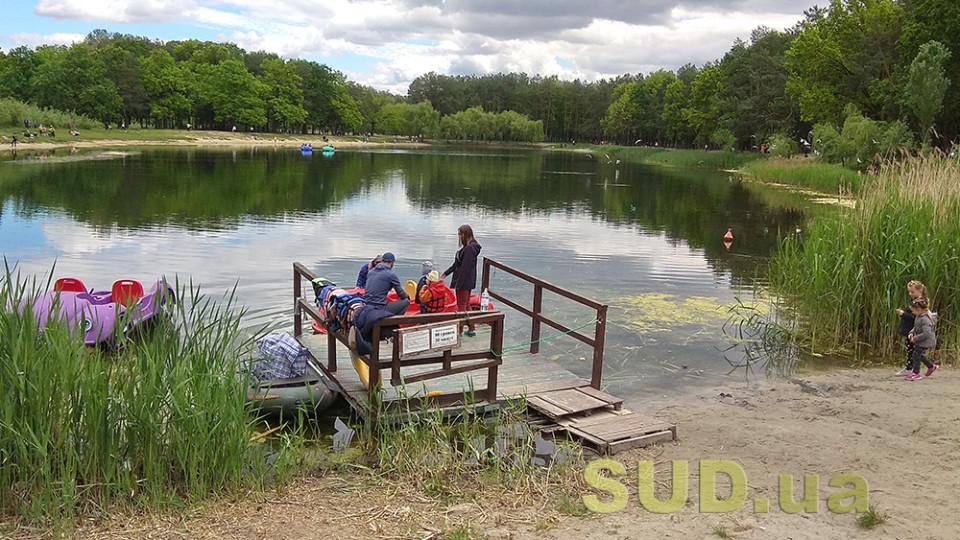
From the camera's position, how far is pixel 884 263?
37.3ft

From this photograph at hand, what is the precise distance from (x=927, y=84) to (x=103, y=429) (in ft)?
147

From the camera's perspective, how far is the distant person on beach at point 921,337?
31.6 feet

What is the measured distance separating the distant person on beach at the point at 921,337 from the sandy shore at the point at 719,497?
1.10 meters

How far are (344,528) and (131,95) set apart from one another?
96.4 m

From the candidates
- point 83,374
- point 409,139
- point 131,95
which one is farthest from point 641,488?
point 409,139

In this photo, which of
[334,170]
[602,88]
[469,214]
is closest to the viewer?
[469,214]

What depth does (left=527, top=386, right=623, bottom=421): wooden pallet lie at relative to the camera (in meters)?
8.24

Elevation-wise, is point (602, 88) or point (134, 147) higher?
point (602, 88)

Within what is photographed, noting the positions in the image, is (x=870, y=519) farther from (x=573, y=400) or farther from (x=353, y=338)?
(x=353, y=338)

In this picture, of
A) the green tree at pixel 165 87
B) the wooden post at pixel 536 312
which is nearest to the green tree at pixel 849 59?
the wooden post at pixel 536 312

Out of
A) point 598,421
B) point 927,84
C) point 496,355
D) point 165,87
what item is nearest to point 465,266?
point 496,355

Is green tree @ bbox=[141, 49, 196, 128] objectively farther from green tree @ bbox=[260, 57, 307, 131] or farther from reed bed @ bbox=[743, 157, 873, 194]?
reed bed @ bbox=[743, 157, 873, 194]

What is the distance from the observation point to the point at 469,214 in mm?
31156

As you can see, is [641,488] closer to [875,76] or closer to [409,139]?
[875,76]
